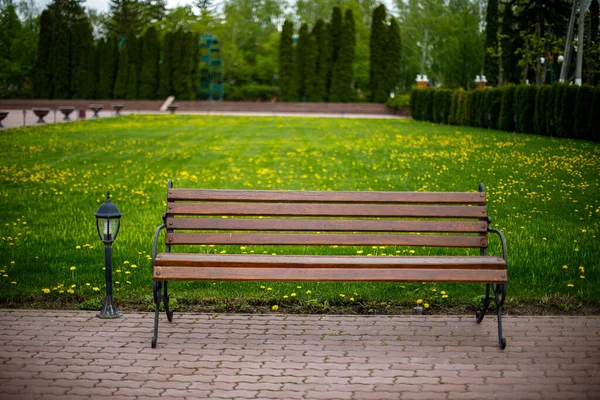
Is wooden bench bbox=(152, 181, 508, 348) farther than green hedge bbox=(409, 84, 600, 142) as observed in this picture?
No

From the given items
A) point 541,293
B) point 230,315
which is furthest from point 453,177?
point 230,315

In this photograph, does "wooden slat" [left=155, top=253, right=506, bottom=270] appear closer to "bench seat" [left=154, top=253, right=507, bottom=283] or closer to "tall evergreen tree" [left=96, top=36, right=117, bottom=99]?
"bench seat" [left=154, top=253, right=507, bottom=283]

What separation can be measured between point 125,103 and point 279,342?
55.3m

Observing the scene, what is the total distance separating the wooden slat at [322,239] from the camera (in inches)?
209

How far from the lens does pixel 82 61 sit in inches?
2393

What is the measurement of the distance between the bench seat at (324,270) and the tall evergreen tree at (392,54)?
5667cm

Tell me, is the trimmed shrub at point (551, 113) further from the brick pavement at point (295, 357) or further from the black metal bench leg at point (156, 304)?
the black metal bench leg at point (156, 304)

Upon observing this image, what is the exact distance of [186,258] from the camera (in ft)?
16.1

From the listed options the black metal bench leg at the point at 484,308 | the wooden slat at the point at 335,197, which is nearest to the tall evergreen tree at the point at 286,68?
the wooden slat at the point at 335,197

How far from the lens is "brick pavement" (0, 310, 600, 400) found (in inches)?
158

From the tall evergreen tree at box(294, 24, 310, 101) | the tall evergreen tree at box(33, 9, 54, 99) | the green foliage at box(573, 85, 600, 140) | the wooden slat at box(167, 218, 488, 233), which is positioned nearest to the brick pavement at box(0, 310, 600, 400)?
the wooden slat at box(167, 218, 488, 233)

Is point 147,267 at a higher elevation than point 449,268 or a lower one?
lower

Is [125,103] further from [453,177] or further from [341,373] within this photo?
[341,373]

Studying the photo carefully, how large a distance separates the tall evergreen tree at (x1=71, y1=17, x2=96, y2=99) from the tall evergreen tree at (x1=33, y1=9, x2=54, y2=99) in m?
1.98
